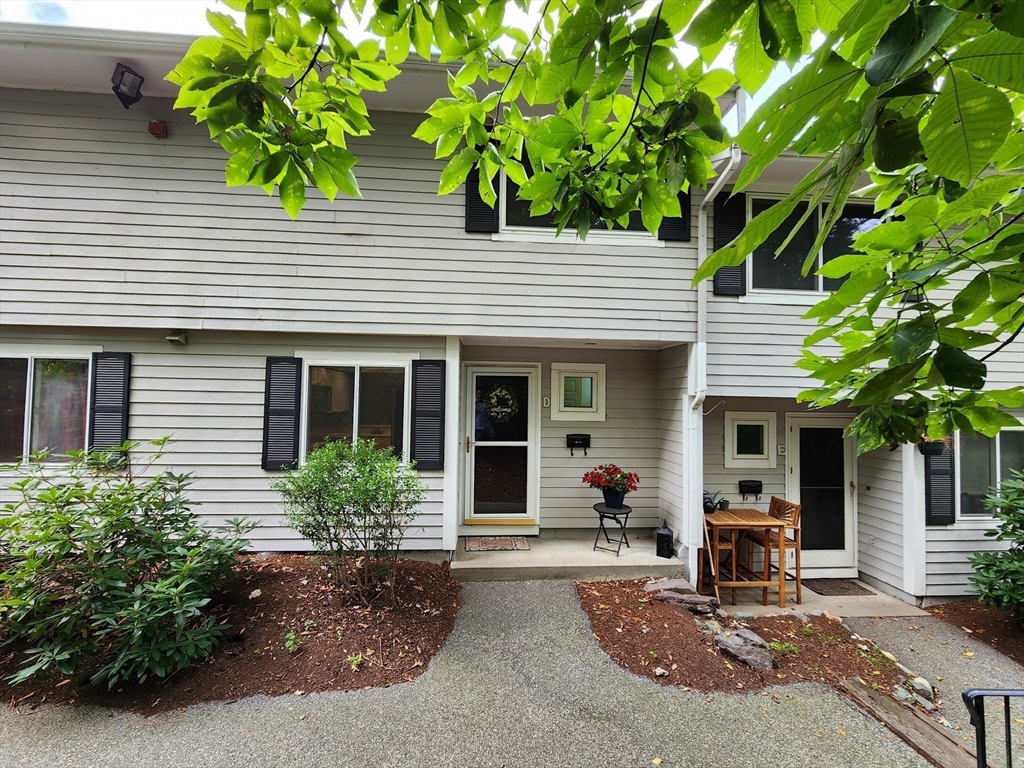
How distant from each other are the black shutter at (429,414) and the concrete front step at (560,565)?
1072 mm

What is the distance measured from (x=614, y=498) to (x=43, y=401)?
5.94 m

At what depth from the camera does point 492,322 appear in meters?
4.47

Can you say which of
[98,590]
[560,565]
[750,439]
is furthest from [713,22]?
[750,439]

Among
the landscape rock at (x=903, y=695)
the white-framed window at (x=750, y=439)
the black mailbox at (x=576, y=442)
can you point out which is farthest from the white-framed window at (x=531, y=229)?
the landscape rock at (x=903, y=695)

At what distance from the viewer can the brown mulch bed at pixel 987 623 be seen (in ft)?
12.9

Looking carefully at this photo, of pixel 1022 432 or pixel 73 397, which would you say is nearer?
pixel 73 397

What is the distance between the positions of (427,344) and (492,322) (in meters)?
0.74

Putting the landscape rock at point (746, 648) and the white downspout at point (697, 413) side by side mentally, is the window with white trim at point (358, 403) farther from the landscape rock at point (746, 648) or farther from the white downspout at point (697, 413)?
the landscape rock at point (746, 648)

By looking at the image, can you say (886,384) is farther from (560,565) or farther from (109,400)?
(109,400)

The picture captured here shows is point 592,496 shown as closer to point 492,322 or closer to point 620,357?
point 620,357

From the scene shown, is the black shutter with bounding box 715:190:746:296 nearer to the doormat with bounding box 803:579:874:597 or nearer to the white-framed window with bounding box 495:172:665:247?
the white-framed window with bounding box 495:172:665:247

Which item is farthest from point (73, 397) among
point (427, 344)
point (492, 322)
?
point (492, 322)

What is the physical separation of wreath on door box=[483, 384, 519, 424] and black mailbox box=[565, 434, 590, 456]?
0.75 meters

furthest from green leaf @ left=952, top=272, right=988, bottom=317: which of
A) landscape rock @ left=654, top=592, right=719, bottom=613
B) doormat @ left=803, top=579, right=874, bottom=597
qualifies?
doormat @ left=803, top=579, right=874, bottom=597
